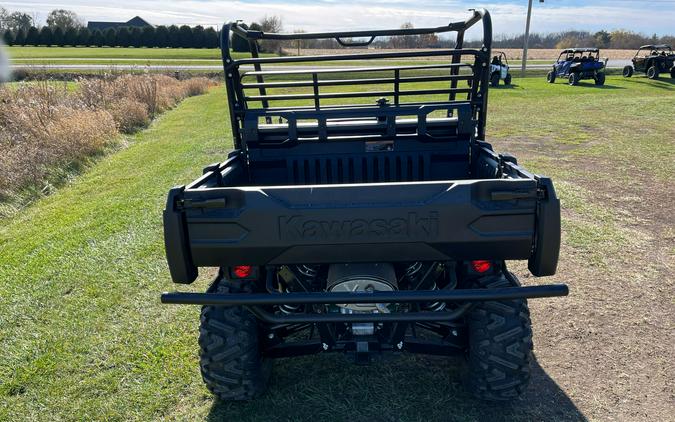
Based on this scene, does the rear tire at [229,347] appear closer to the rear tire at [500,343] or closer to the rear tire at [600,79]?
the rear tire at [500,343]

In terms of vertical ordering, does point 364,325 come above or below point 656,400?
above

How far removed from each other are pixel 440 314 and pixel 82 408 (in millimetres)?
2033

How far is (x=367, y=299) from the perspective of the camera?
6.77ft

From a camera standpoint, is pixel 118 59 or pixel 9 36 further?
pixel 9 36

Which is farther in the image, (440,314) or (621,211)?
(621,211)

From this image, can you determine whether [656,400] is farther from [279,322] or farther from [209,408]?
[209,408]

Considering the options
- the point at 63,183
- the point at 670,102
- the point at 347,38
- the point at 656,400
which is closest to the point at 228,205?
the point at 347,38

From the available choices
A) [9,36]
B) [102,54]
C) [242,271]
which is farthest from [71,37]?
[242,271]

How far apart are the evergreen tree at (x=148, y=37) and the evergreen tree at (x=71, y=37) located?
23.8 feet

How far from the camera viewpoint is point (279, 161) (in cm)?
342

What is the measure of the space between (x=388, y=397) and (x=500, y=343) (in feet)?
A: 2.36

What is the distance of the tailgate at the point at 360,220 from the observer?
208cm

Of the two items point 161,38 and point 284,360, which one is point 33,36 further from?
point 284,360

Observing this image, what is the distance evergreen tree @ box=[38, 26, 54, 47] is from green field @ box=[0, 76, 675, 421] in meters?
61.1
